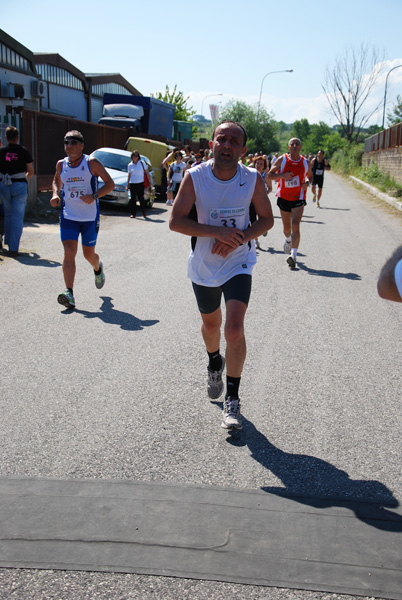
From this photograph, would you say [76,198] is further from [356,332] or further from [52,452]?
[52,452]

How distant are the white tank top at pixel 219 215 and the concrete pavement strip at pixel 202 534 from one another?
1.47 m

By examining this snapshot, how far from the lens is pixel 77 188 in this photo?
25.1ft

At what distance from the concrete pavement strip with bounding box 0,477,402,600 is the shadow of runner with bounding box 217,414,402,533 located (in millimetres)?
12

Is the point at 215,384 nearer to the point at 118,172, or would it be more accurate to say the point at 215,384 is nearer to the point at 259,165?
the point at 259,165

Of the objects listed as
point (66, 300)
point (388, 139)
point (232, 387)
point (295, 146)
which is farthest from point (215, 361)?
point (388, 139)

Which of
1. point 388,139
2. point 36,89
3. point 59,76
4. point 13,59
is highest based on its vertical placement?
point 59,76

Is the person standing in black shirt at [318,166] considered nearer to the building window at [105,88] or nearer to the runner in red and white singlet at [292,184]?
the runner in red and white singlet at [292,184]

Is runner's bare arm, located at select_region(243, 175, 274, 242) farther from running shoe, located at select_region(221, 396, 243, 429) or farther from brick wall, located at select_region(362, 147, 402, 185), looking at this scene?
brick wall, located at select_region(362, 147, 402, 185)

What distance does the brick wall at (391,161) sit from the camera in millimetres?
28533

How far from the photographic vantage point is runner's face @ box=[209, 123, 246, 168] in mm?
4129

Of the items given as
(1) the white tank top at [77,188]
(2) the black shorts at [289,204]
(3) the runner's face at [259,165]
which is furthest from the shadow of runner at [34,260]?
(3) the runner's face at [259,165]

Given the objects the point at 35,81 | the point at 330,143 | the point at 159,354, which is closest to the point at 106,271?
the point at 159,354

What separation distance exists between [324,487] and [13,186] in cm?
903

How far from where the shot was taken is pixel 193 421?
4445 millimetres
